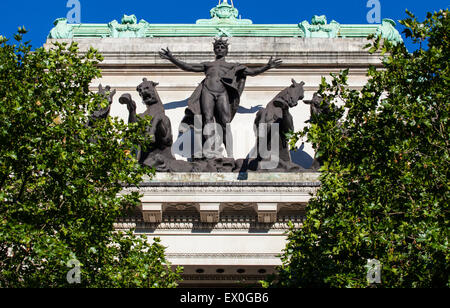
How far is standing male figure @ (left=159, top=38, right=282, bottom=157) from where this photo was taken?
26344mm

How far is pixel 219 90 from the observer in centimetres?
2659

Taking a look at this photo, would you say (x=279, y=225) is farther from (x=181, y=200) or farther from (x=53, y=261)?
(x=53, y=261)

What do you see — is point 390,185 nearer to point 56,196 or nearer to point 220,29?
point 56,196

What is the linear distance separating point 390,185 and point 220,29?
498 inches

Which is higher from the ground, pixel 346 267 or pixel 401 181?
pixel 401 181

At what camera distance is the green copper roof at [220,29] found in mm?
30984

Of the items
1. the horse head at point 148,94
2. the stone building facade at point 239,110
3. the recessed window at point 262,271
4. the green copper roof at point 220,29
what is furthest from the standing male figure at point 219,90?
the green copper roof at point 220,29

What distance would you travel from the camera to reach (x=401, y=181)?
19.5m

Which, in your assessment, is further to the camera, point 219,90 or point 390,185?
point 219,90

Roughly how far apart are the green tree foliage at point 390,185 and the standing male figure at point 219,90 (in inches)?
212

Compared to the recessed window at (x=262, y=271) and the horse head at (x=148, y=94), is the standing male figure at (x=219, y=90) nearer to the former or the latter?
the horse head at (x=148, y=94)

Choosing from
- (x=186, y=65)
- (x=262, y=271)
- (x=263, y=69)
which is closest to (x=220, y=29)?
(x=186, y=65)
